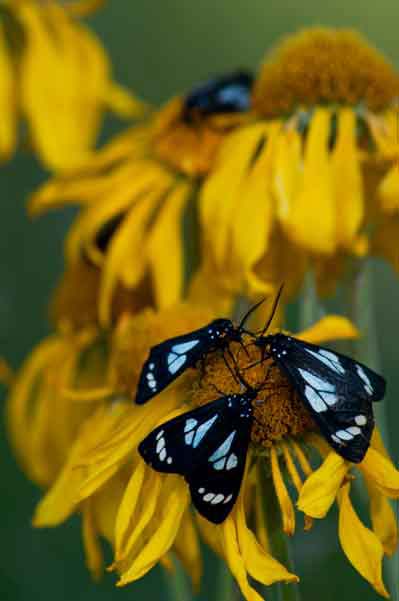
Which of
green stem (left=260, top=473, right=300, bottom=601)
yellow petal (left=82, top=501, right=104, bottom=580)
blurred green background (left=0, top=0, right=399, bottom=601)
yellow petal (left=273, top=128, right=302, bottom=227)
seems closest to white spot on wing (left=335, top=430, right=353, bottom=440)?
green stem (left=260, top=473, right=300, bottom=601)

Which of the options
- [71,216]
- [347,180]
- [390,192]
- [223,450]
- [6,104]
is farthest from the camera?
[71,216]

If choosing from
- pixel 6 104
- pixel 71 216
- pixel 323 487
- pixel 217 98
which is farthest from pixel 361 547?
pixel 71 216

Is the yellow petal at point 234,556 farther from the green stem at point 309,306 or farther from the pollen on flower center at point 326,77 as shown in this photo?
the pollen on flower center at point 326,77

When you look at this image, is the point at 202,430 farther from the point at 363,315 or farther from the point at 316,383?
the point at 363,315

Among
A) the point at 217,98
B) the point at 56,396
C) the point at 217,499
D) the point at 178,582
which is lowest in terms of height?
the point at 178,582

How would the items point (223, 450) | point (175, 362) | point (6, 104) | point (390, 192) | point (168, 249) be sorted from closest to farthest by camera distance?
1. point (223, 450)
2. point (175, 362)
3. point (390, 192)
4. point (168, 249)
5. point (6, 104)

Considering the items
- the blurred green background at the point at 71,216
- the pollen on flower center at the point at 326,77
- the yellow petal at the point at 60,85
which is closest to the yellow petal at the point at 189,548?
the blurred green background at the point at 71,216

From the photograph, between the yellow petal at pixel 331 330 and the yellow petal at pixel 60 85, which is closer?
the yellow petal at pixel 331 330
